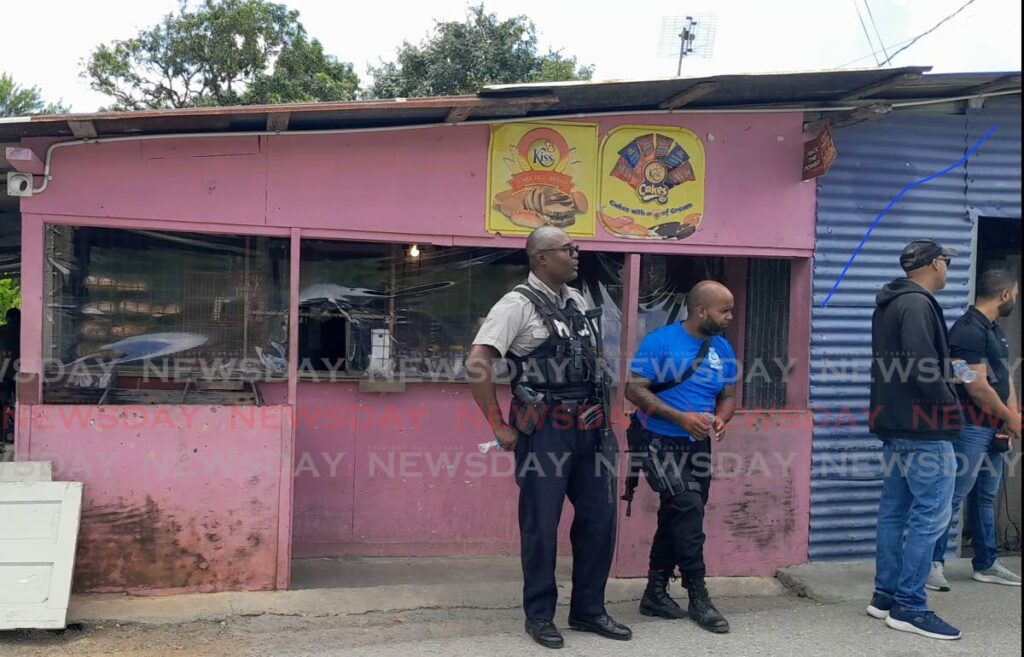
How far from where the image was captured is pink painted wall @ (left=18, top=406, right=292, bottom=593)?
13.7ft

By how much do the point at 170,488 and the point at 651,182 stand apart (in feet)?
10.2

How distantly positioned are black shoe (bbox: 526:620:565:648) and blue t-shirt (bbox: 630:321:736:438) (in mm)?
1044

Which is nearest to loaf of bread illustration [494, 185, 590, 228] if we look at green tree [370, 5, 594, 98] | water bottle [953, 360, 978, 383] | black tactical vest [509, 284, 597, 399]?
black tactical vest [509, 284, 597, 399]

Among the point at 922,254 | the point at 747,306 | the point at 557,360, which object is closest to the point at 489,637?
the point at 557,360

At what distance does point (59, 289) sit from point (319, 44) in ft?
51.7

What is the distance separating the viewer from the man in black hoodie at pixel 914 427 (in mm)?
3939

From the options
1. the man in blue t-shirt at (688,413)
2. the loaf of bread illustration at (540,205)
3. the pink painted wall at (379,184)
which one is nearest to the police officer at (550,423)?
the man in blue t-shirt at (688,413)

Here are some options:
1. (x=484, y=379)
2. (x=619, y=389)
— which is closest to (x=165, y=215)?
(x=484, y=379)

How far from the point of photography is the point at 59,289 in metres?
4.50

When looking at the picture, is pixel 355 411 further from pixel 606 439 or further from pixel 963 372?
pixel 963 372

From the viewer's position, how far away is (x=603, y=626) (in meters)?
3.99

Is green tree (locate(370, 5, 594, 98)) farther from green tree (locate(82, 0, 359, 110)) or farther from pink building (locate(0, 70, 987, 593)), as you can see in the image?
pink building (locate(0, 70, 987, 593))

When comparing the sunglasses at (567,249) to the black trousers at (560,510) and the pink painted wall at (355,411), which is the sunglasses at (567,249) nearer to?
the black trousers at (560,510)

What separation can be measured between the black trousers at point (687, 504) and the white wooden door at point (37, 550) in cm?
279
